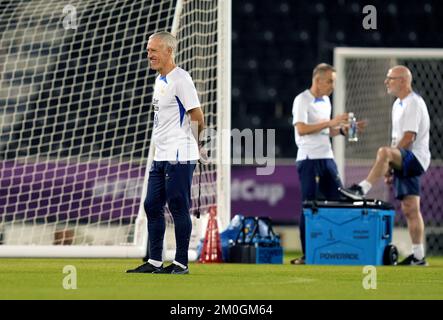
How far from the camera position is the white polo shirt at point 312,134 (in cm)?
1069

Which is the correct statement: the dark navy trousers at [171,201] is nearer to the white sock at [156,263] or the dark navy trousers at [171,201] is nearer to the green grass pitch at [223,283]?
the white sock at [156,263]

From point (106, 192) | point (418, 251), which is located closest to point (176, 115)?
point (418, 251)

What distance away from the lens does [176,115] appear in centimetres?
823

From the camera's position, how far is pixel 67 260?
10844 mm

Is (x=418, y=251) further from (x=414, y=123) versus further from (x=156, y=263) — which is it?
(x=156, y=263)

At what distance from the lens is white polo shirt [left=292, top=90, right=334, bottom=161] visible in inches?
421

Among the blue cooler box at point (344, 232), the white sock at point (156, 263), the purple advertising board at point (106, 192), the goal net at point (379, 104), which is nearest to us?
the white sock at point (156, 263)

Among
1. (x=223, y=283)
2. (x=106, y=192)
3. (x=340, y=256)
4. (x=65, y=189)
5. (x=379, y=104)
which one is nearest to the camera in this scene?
(x=223, y=283)

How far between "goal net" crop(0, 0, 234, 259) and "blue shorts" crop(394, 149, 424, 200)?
1517 millimetres

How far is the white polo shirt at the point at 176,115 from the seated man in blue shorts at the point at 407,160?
2.54 m

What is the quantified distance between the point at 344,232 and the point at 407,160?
2.67 feet

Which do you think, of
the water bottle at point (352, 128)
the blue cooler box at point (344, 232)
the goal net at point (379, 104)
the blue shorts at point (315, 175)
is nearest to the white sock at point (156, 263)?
the blue cooler box at point (344, 232)

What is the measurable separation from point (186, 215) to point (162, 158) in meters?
0.41
